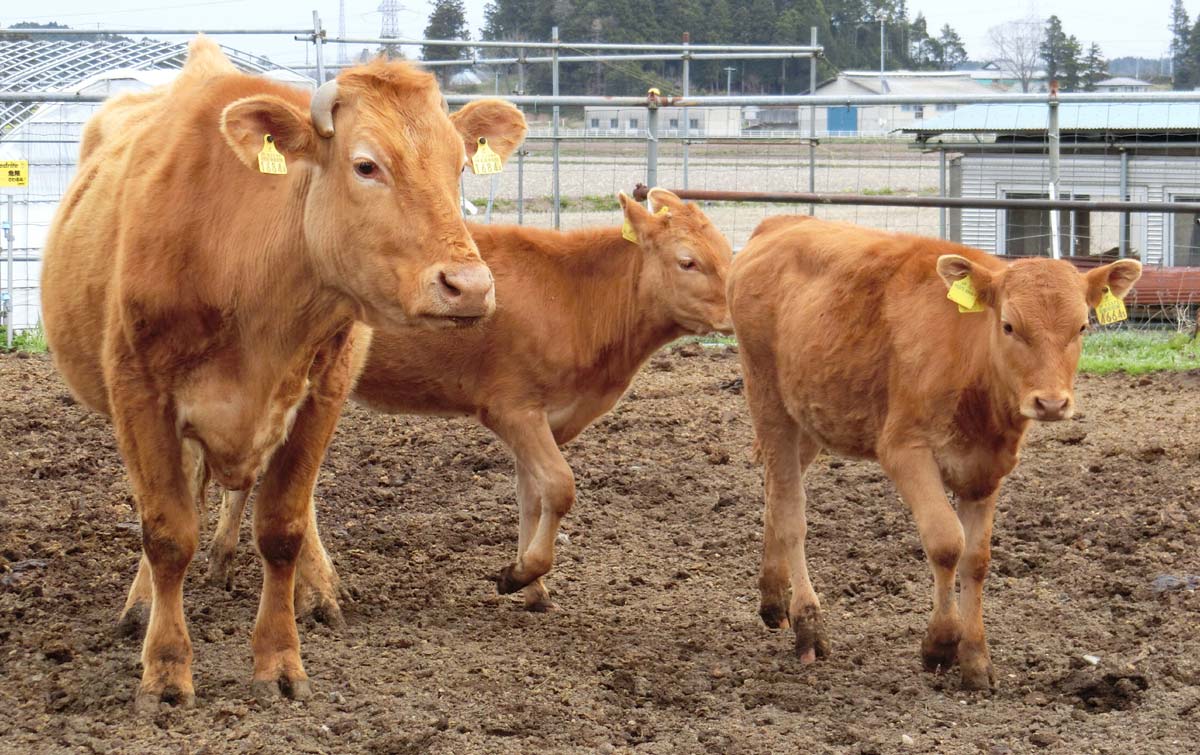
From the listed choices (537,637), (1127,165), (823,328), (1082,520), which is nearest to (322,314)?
(537,637)

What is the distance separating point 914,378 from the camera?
5266 mm

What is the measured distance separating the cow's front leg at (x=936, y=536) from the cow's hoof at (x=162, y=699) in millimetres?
2642

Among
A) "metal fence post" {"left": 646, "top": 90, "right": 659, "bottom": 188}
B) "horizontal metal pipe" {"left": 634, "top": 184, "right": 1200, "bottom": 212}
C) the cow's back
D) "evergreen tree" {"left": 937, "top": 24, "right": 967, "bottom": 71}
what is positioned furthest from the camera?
"evergreen tree" {"left": 937, "top": 24, "right": 967, "bottom": 71}

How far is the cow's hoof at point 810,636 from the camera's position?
213 inches

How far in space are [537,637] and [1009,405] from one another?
212cm

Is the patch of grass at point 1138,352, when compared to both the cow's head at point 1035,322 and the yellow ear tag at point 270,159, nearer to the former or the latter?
the cow's head at point 1035,322

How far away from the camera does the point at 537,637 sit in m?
5.68

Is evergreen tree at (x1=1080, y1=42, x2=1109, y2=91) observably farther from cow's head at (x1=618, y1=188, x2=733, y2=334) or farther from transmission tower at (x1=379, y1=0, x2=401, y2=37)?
cow's head at (x1=618, y1=188, x2=733, y2=334)

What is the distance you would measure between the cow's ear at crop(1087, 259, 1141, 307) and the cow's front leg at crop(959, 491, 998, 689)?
2.84 feet

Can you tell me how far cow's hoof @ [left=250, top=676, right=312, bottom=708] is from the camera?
15.6ft

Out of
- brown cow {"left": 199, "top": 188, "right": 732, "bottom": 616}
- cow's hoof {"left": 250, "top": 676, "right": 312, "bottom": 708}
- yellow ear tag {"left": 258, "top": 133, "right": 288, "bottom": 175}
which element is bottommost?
cow's hoof {"left": 250, "top": 676, "right": 312, "bottom": 708}

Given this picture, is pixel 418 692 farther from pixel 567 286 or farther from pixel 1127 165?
pixel 1127 165

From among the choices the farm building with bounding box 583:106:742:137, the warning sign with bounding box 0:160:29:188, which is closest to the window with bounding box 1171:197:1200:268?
the farm building with bounding box 583:106:742:137

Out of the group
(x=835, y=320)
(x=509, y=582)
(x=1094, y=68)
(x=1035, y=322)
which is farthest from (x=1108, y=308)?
(x=1094, y=68)
